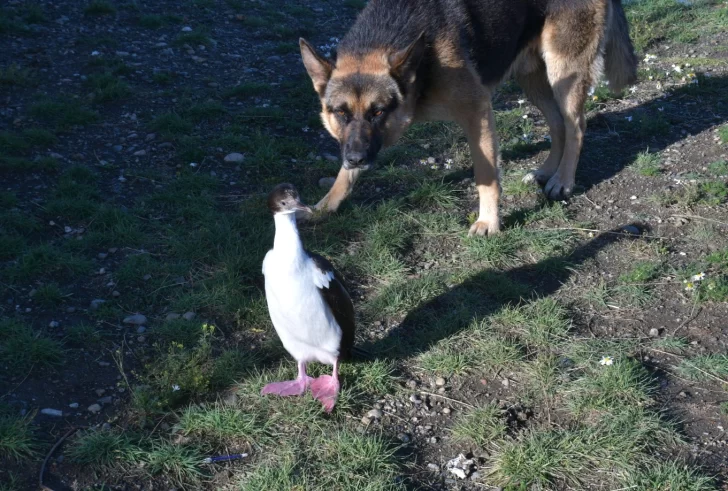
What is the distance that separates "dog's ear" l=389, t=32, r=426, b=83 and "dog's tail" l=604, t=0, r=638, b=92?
1955 millimetres

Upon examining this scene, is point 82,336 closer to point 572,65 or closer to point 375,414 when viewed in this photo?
point 375,414

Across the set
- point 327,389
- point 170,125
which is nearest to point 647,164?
point 327,389

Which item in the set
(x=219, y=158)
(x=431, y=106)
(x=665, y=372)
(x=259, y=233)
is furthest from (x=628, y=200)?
(x=219, y=158)

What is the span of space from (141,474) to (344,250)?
2.27m

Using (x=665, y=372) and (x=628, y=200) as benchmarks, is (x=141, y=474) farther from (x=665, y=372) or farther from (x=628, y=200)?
(x=628, y=200)

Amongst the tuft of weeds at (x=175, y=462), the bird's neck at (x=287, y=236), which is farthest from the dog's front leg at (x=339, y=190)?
the tuft of weeds at (x=175, y=462)

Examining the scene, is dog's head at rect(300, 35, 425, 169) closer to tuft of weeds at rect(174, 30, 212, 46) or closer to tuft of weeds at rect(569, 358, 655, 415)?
tuft of weeds at rect(569, 358, 655, 415)

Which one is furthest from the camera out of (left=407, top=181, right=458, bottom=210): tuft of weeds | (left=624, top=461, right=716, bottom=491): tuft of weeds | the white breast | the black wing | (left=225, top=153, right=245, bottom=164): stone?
(left=225, top=153, right=245, bottom=164): stone

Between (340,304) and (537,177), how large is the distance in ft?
9.63

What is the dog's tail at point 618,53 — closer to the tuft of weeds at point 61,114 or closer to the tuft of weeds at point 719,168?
the tuft of weeds at point 719,168

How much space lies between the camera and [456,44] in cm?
523

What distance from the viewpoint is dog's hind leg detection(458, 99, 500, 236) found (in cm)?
531

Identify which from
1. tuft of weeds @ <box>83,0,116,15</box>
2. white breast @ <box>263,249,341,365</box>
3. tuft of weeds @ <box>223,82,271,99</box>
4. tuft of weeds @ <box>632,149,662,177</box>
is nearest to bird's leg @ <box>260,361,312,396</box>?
white breast @ <box>263,249,341,365</box>

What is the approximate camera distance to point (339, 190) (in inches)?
223
